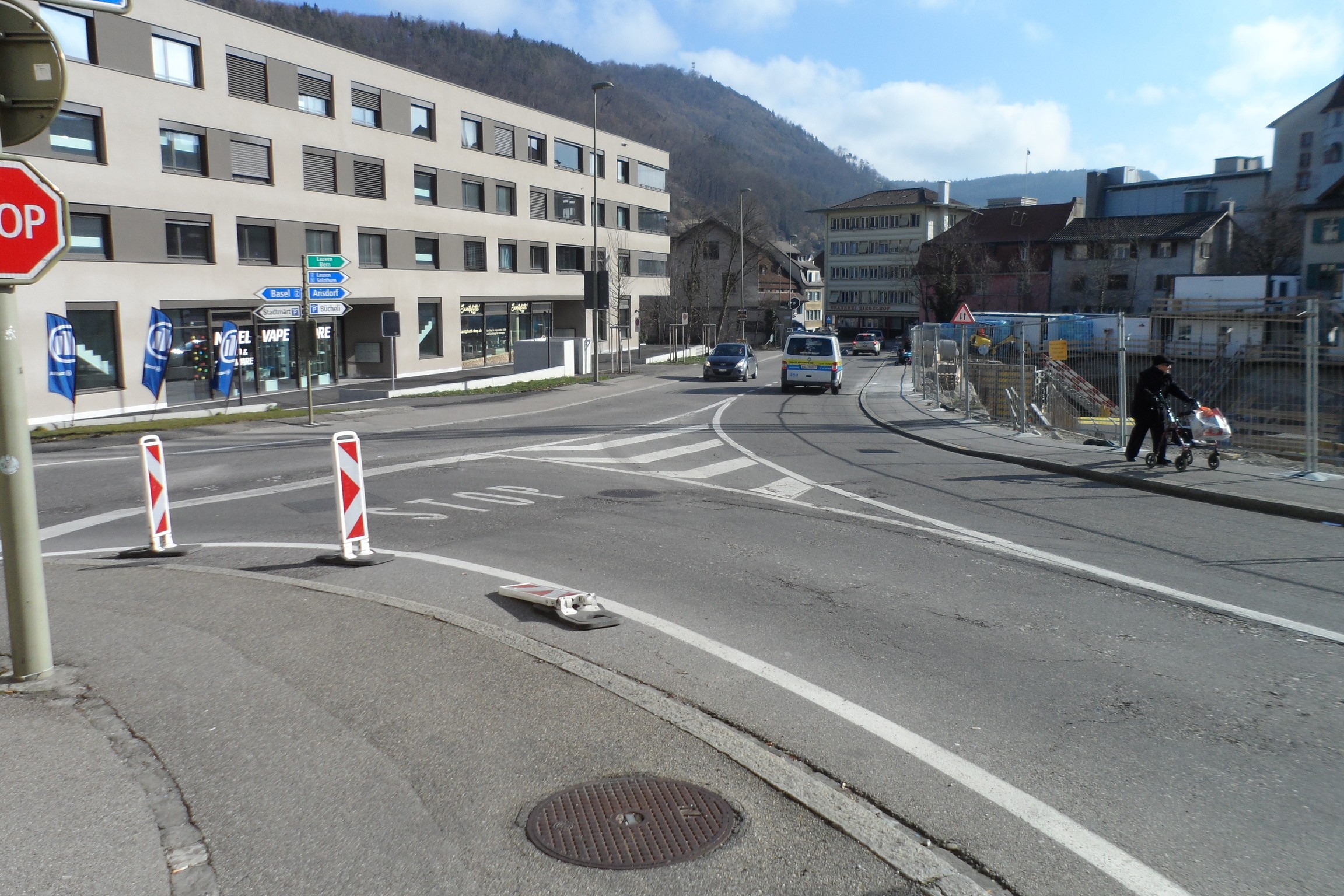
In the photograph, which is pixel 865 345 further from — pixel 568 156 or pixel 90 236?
pixel 90 236

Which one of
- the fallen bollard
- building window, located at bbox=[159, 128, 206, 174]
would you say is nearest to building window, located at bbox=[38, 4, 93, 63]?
building window, located at bbox=[159, 128, 206, 174]

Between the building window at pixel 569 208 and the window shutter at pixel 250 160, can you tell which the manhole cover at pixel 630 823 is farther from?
the building window at pixel 569 208

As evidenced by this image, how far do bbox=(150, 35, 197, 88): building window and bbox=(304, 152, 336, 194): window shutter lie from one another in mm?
5265

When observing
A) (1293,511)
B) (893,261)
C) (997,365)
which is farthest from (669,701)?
(893,261)

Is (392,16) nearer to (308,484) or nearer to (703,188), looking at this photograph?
(703,188)

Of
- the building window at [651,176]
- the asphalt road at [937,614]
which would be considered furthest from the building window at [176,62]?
the building window at [651,176]

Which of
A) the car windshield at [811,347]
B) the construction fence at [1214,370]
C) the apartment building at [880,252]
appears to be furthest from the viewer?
the apartment building at [880,252]

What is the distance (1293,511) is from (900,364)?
5019 cm

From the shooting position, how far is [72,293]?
2789 cm

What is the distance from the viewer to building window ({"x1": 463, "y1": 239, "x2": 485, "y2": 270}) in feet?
150

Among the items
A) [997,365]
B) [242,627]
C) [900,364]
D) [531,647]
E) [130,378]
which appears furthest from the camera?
[900,364]

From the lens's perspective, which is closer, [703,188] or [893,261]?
[893,261]

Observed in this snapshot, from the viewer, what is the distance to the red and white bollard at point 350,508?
8.96 metres

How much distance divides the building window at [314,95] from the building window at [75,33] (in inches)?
330
